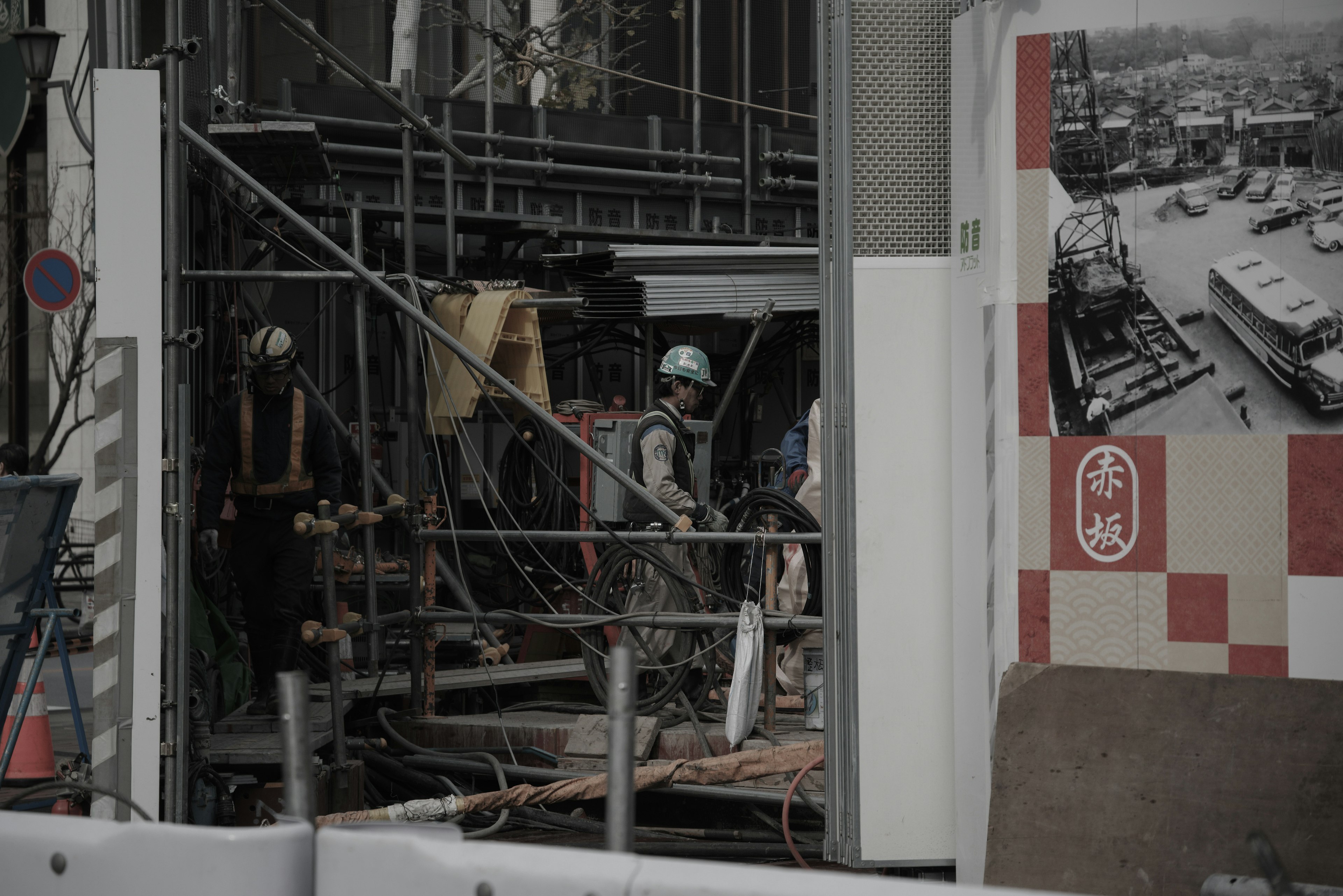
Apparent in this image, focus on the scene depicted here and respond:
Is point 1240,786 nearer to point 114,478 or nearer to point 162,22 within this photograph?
Answer: point 114,478

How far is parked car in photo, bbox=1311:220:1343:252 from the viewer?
396 centimetres

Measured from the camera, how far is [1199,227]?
407 centimetres

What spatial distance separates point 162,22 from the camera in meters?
14.0

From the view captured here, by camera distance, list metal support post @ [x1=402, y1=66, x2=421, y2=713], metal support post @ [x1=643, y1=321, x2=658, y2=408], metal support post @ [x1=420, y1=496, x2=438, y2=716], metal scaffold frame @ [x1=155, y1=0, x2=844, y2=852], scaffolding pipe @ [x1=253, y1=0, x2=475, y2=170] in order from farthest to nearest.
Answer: metal support post @ [x1=643, y1=321, x2=658, y2=408] < metal support post @ [x1=420, y1=496, x2=438, y2=716] < metal support post @ [x1=402, y1=66, x2=421, y2=713] < scaffolding pipe @ [x1=253, y1=0, x2=475, y2=170] < metal scaffold frame @ [x1=155, y1=0, x2=844, y2=852]

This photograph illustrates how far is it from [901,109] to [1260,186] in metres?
1.26

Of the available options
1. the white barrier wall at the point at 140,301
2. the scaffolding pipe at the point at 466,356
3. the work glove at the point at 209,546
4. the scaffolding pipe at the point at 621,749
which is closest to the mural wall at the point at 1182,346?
the scaffolding pipe at the point at 621,749

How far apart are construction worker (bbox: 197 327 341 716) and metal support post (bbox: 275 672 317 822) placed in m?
5.12

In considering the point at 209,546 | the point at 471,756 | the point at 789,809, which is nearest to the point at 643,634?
the point at 471,756

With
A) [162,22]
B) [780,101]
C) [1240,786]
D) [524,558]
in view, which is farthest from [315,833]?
[780,101]

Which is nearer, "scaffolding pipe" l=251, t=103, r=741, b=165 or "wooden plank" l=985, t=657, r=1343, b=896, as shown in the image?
"wooden plank" l=985, t=657, r=1343, b=896

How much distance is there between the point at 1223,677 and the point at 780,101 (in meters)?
15.1

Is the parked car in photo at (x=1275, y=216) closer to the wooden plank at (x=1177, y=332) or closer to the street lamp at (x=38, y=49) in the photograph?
the wooden plank at (x=1177, y=332)

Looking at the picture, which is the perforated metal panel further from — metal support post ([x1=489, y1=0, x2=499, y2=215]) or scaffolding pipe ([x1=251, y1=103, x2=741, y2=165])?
metal support post ([x1=489, y1=0, x2=499, y2=215])

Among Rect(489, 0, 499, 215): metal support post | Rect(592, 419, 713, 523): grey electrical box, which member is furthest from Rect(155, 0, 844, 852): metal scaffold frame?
Rect(592, 419, 713, 523): grey electrical box
